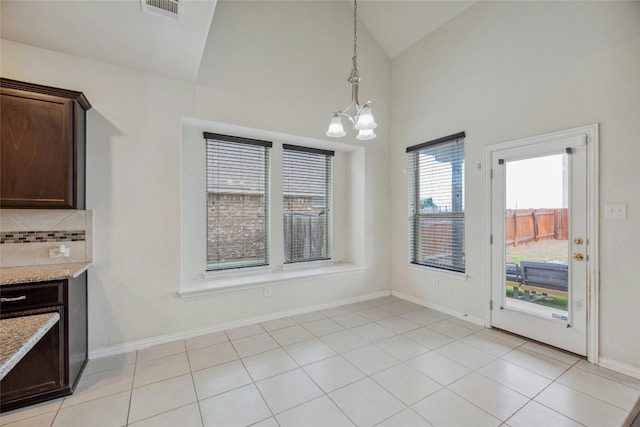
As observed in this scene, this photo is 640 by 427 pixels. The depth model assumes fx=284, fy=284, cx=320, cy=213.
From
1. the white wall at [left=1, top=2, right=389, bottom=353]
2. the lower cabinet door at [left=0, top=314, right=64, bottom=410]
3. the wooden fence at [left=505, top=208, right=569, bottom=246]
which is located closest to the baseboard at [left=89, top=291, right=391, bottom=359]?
the white wall at [left=1, top=2, right=389, bottom=353]

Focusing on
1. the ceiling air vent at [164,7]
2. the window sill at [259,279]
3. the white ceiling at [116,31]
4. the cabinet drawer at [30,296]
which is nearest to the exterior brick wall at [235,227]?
the window sill at [259,279]

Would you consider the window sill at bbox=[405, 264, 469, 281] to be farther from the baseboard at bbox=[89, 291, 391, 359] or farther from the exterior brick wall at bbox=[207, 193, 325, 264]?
the exterior brick wall at bbox=[207, 193, 325, 264]

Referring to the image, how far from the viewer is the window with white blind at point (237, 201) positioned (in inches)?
144

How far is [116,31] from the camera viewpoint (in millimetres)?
2334

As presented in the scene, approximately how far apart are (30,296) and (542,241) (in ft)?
14.5

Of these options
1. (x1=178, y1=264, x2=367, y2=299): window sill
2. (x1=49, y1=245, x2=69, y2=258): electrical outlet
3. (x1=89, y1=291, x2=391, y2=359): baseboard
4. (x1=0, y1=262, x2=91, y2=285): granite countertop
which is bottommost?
(x1=89, y1=291, x2=391, y2=359): baseboard

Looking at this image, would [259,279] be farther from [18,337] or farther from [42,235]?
[18,337]

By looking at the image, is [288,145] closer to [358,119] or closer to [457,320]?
[358,119]

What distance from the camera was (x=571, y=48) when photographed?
8.88ft

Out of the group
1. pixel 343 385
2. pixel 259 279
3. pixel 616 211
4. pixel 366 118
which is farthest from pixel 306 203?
pixel 616 211

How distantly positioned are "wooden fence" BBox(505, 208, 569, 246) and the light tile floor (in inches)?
43.5

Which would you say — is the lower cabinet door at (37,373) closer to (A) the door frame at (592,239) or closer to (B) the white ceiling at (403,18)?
(A) the door frame at (592,239)

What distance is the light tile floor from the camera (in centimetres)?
191

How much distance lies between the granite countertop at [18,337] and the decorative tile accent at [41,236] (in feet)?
4.61
